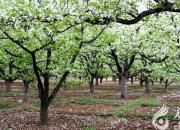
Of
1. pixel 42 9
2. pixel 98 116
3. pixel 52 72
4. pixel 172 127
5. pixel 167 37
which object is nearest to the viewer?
pixel 42 9

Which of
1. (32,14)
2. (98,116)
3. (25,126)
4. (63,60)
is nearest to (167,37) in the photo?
(98,116)

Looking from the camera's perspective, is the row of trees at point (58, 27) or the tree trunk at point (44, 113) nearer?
the row of trees at point (58, 27)

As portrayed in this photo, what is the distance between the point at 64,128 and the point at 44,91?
3.37 metres

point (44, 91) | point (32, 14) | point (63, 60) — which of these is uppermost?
point (32, 14)

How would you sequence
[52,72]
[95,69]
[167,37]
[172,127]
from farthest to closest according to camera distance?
1. [95,69]
2. [167,37]
3. [52,72]
4. [172,127]

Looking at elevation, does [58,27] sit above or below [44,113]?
above

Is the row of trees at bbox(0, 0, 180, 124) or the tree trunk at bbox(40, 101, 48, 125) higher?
the row of trees at bbox(0, 0, 180, 124)

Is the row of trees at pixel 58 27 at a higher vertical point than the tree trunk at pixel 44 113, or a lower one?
higher

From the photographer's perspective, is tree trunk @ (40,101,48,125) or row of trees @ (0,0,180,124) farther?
tree trunk @ (40,101,48,125)

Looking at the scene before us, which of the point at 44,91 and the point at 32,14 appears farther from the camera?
the point at 44,91

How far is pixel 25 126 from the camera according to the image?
26375 millimetres

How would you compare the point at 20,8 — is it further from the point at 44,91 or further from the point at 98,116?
the point at 98,116

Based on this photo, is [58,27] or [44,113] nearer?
[58,27]

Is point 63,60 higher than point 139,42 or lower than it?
lower
